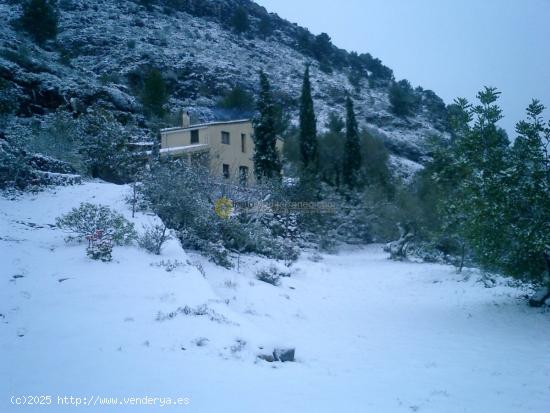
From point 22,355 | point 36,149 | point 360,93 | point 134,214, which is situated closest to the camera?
point 22,355

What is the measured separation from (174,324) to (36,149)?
53.4 feet

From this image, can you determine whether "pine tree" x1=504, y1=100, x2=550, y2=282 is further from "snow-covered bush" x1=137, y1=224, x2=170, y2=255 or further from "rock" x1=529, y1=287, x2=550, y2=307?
"snow-covered bush" x1=137, y1=224, x2=170, y2=255

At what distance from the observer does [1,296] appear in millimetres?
7395

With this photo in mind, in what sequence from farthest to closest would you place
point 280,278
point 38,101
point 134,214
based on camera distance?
point 38,101, point 280,278, point 134,214

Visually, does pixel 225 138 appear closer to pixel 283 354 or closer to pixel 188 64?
pixel 188 64

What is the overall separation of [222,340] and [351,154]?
28.6 metres

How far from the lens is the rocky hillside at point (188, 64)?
28609 mm

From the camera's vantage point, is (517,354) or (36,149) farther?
(36,149)

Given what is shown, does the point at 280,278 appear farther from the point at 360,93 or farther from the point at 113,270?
the point at 360,93

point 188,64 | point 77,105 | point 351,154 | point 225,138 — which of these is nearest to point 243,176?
point 225,138

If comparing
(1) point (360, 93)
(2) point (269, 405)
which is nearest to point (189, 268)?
(2) point (269, 405)

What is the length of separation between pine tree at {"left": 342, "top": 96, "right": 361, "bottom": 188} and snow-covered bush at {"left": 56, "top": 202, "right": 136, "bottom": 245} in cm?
2462

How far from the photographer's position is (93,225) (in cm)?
1107

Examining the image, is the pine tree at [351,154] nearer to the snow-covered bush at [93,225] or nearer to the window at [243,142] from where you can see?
the window at [243,142]
